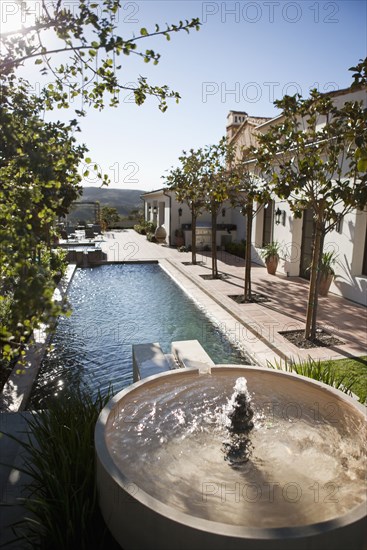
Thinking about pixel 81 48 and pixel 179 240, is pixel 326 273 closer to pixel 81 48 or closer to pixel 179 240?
pixel 81 48

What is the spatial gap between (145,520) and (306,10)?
264 inches

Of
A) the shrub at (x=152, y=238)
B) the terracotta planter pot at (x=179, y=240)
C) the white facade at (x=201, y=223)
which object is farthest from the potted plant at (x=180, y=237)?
the shrub at (x=152, y=238)

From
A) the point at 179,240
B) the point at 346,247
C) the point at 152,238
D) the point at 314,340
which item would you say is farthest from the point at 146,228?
the point at 314,340

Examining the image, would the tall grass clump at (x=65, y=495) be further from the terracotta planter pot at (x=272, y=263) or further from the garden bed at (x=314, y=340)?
the terracotta planter pot at (x=272, y=263)

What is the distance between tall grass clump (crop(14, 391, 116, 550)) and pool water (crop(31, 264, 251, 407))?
5.01ft

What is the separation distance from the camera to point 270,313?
32.7 feet

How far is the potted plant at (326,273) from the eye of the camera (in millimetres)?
11555

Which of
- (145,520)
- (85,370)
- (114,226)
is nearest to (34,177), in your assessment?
(145,520)

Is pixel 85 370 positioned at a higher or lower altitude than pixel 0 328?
lower

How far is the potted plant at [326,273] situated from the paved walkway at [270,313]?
0.32 metres

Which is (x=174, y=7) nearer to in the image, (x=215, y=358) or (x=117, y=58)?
(x=117, y=58)

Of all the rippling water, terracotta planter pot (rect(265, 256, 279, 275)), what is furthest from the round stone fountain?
terracotta planter pot (rect(265, 256, 279, 275))

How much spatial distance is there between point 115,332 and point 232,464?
571 centimetres

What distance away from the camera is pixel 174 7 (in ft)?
14.0
